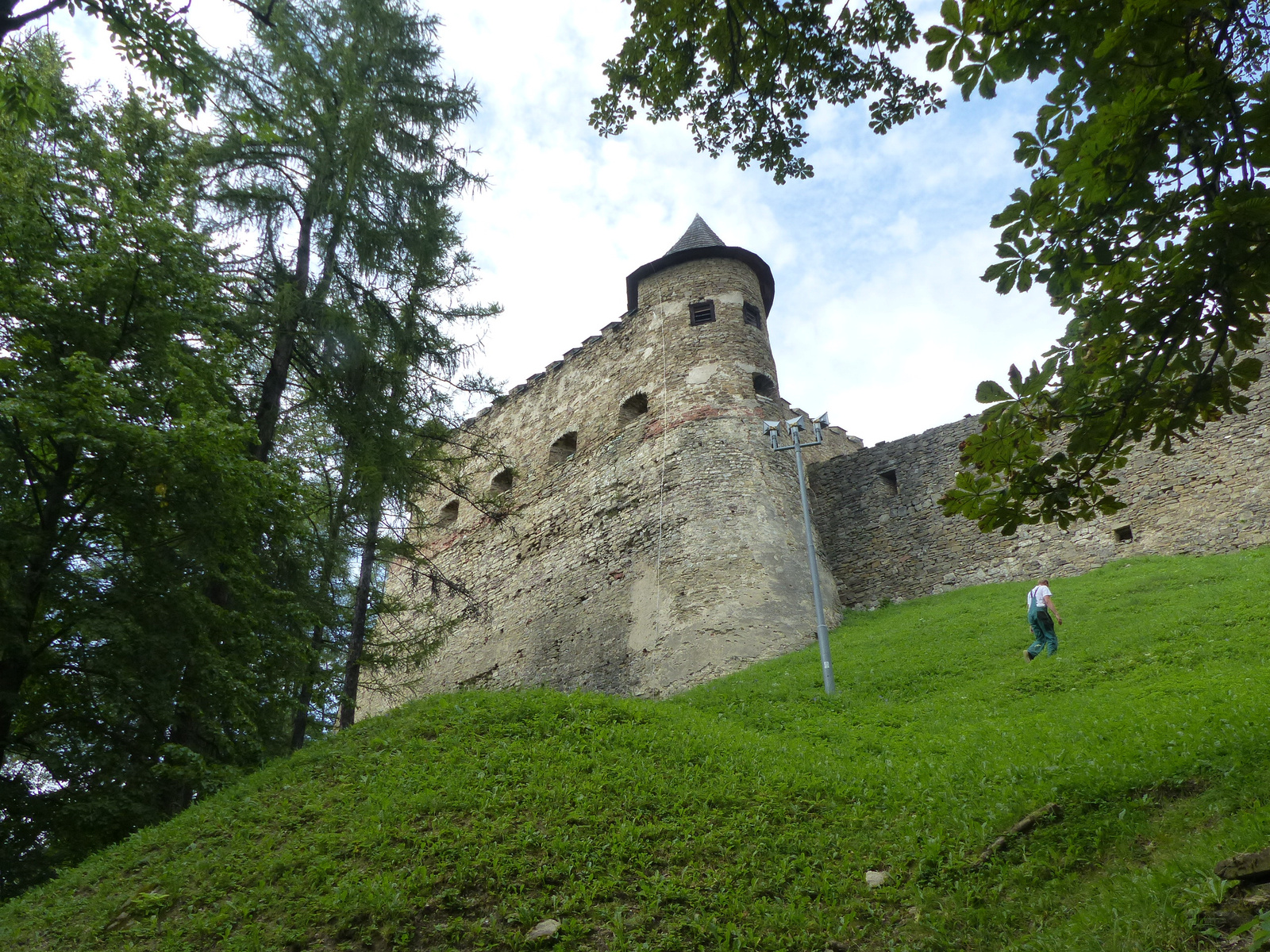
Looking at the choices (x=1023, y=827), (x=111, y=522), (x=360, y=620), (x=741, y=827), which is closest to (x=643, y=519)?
(x=360, y=620)

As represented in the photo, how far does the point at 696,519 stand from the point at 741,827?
878 centimetres

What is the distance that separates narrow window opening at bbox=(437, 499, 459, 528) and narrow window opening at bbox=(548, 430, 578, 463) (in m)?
3.83

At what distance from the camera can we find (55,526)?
7766 millimetres

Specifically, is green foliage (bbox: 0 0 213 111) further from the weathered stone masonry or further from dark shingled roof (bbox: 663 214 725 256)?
dark shingled roof (bbox: 663 214 725 256)

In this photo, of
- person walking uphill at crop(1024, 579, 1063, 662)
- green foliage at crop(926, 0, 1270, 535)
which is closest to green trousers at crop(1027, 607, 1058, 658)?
person walking uphill at crop(1024, 579, 1063, 662)

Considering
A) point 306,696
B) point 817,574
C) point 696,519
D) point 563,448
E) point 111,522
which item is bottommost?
point 306,696

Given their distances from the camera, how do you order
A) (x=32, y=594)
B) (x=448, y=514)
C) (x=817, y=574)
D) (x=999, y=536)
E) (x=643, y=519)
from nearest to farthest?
(x=32, y=594), (x=817, y=574), (x=999, y=536), (x=643, y=519), (x=448, y=514)

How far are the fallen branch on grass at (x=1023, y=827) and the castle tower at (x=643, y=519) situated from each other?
7.41 m

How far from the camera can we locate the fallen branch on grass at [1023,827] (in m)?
5.01

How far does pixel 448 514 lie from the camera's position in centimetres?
2178

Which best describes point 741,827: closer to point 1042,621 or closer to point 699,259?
point 1042,621

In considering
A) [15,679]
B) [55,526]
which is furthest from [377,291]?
[15,679]

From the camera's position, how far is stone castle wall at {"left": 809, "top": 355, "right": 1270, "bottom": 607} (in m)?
→ 12.7

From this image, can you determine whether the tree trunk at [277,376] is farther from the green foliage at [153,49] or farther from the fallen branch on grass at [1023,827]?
the fallen branch on grass at [1023,827]
